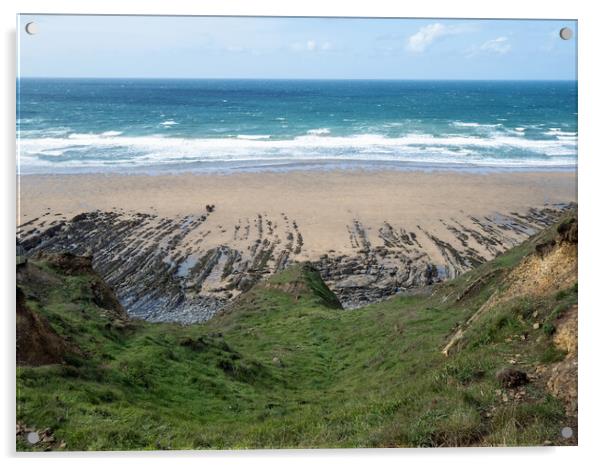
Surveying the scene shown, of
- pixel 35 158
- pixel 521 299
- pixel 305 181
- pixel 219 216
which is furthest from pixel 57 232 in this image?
pixel 521 299

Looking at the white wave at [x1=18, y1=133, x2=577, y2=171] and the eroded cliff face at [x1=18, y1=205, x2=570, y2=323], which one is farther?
the eroded cliff face at [x1=18, y1=205, x2=570, y2=323]

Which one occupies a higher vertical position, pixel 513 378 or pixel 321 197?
pixel 321 197

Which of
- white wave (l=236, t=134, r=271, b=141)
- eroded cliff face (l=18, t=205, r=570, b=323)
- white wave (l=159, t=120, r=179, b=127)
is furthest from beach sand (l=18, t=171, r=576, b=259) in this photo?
white wave (l=159, t=120, r=179, b=127)

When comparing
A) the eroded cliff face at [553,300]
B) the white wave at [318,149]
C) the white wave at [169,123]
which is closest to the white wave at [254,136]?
the white wave at [318,149]

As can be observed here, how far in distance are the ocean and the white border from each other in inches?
19.8

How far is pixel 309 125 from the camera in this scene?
1065cm

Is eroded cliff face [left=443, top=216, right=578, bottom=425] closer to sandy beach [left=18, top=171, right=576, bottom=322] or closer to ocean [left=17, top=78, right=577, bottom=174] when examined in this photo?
sandy beach [left=18, top=171, right=576, bottom=322]

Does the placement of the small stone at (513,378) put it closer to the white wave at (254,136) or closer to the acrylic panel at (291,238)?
the acrylic panel at (291,238)

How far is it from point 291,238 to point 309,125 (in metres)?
1.94

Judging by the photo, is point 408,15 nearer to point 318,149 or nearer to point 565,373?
point 318,149

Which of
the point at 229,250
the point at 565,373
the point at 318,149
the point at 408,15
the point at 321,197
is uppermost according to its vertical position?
the point at 408,15

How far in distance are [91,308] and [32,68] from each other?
15.0 ft

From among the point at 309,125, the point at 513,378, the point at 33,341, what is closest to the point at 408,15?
the point at 309,125

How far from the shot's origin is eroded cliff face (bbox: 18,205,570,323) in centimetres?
1066
